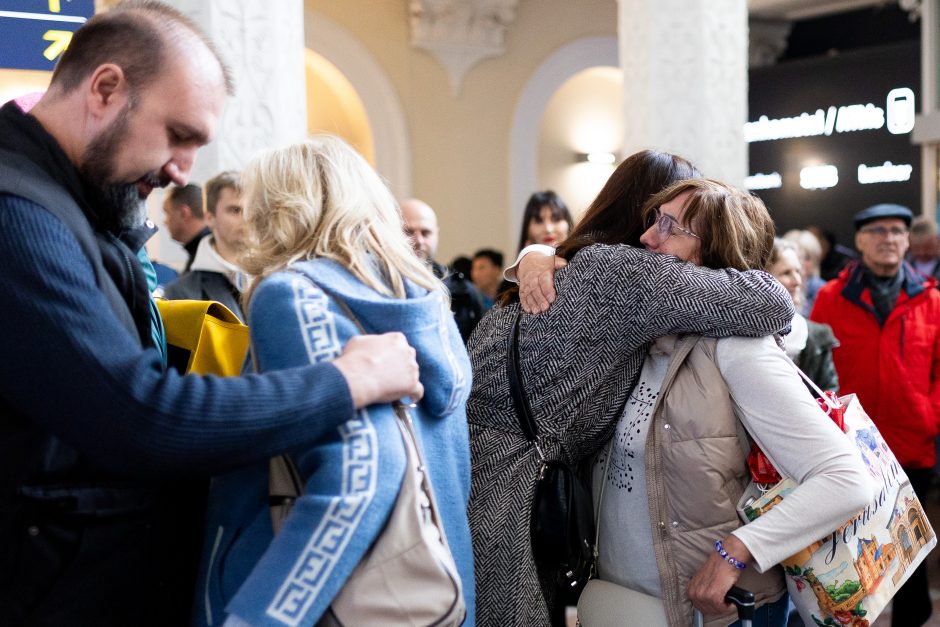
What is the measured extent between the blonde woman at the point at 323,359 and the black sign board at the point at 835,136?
9416mm

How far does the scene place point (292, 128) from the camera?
3416 mm

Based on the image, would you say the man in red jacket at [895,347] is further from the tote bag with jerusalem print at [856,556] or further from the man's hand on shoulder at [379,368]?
the man's hand on shoulder at [379,368]

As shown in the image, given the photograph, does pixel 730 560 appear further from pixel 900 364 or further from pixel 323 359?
pixel 900 364

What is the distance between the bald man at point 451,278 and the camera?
14.3 ft

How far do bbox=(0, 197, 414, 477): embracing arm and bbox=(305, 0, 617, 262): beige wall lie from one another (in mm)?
6894

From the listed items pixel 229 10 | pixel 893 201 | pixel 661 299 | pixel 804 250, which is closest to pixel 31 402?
pixel 661 299

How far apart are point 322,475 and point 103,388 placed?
0.30m

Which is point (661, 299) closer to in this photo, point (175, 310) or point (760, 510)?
point (760, 510)

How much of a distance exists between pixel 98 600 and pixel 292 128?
2384 mm

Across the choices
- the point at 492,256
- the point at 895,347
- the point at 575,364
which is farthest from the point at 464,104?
the point at 575,364

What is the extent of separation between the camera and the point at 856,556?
183 centimetres

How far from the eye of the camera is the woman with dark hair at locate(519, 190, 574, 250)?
15.6 feet

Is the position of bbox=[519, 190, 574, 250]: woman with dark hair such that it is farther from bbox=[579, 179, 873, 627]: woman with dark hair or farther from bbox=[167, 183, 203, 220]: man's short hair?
bbox=[579, 179, 873, 627]: woman with dark hair

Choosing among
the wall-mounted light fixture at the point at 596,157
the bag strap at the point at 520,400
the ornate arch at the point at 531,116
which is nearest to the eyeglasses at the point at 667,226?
the bag strap at the point at 520,400
